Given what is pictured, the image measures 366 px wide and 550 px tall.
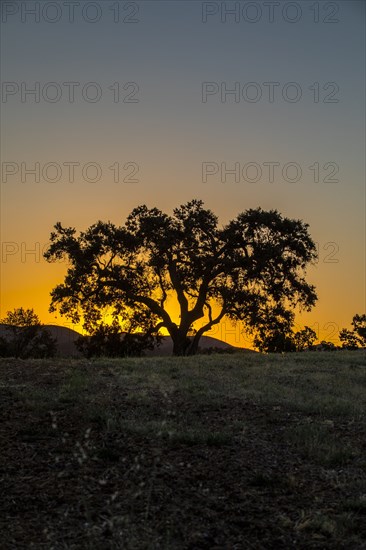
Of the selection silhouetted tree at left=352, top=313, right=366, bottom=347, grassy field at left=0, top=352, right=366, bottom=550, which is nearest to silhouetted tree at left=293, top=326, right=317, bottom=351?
silhouetted tree at left=352, top=313, right=366, bottom=347

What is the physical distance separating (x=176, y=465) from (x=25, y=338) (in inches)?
1568

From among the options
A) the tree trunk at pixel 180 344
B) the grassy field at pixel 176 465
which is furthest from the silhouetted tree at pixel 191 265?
the grassy field at pixel 176 465

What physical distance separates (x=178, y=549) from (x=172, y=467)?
2430 millimetres

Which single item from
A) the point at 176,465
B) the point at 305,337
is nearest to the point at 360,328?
the point at 305,337

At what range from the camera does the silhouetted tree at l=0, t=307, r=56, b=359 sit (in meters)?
46.0

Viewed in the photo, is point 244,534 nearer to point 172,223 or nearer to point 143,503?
point 143,503

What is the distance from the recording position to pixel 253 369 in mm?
21125

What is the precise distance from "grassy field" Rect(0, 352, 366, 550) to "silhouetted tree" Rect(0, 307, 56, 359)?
101 feet

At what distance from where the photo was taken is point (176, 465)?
9.41m

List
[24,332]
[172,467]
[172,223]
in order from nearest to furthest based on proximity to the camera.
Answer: [172,467]
[172,223]
[24,332]

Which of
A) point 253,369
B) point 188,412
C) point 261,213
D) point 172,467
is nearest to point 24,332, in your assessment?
point 261,213

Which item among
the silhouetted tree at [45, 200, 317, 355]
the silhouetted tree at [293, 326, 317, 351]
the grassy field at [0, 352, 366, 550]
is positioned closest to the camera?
the grassy field at [0, 352, 366, 550]

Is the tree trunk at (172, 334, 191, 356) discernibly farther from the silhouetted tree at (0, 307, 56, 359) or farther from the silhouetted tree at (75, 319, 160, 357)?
the silhouetted tree at (0, 307, 56, 359)

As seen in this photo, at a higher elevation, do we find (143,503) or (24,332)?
(24,332)
